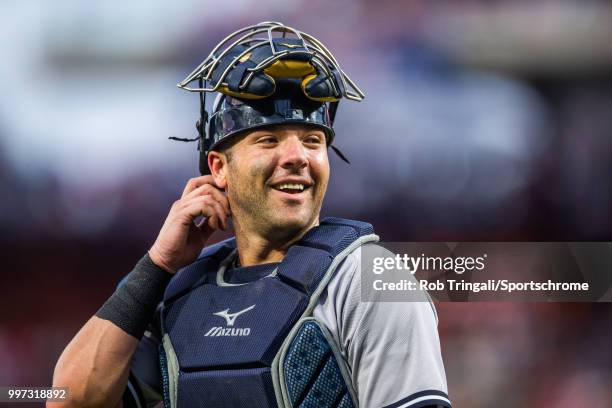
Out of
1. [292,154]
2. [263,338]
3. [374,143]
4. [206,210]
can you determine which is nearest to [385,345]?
[263,338]

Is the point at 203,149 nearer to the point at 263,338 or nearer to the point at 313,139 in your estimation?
the point at 313,139

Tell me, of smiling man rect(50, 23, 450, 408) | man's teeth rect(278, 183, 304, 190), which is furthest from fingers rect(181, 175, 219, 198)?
man's teeth rect(278, 183, 304, 190)

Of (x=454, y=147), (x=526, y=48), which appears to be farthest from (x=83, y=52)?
(x=526, y=48)

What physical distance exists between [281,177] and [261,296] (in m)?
0.26

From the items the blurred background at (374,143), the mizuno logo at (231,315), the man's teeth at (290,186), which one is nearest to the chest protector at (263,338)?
the mizuno logo at (231,315)

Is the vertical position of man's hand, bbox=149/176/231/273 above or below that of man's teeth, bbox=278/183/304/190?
below

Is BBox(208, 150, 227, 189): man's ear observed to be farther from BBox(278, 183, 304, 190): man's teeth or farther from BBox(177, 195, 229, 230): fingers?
BBox(278, 183, 304, 190): man's teeth

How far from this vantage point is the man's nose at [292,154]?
1.95 meters

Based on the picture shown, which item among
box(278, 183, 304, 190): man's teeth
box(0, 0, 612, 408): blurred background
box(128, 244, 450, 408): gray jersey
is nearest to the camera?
box(128, 244, 450, 408): gray jersey

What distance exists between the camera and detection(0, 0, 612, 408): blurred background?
Answer: 4.00 metres

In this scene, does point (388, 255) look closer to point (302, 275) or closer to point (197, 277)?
point (302, 275)

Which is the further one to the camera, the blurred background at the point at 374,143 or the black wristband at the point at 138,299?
the blurred background at the point at 374,143

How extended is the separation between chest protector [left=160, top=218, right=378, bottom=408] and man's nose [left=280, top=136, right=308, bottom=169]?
0.52 feet

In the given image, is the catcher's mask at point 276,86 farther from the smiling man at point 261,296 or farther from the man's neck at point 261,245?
the man's neck at point 261,245
